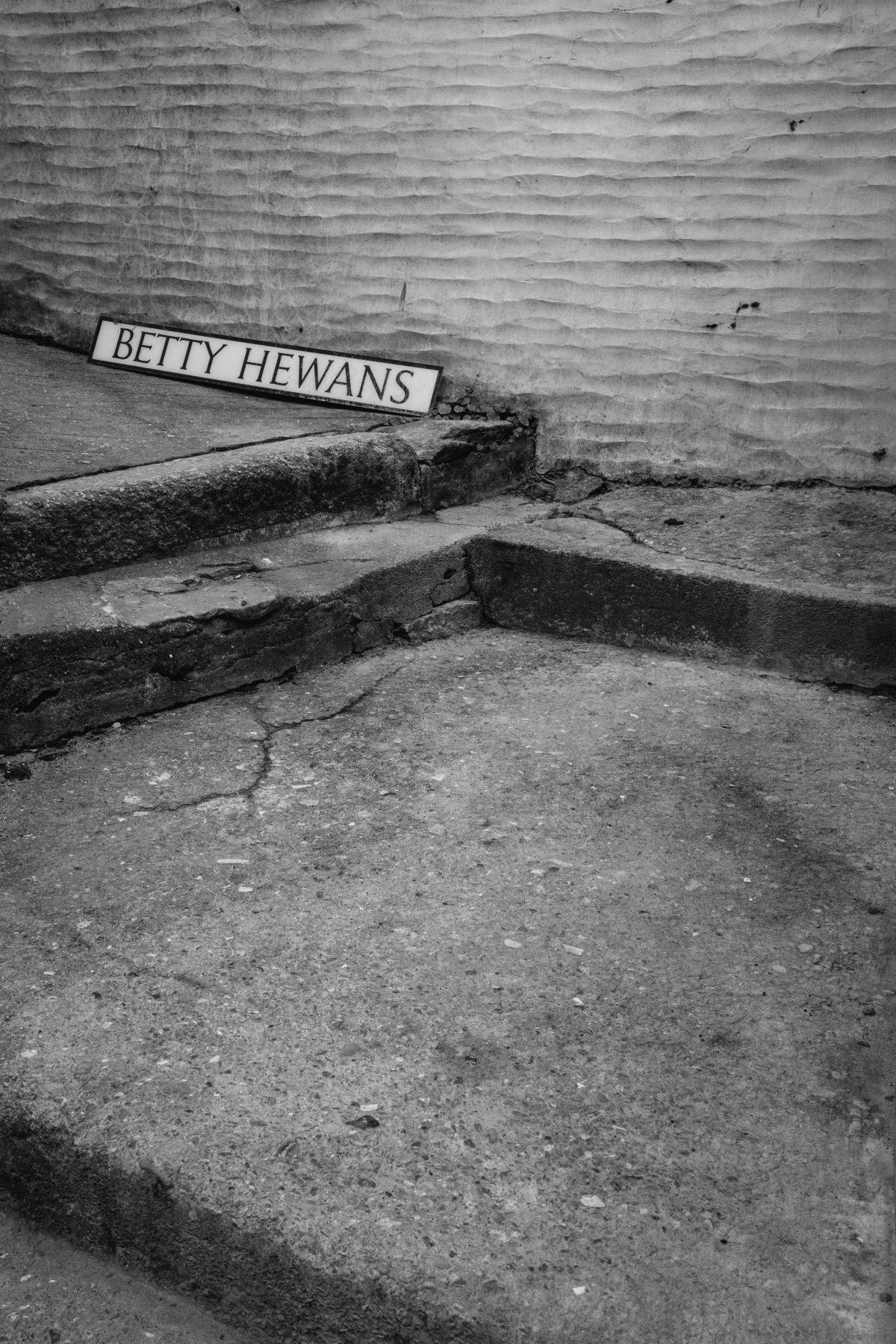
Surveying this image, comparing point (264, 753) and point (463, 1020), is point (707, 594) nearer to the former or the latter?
point (264, 753)

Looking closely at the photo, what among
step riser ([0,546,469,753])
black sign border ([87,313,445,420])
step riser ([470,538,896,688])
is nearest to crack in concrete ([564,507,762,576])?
step riser ([470,538,896,688])

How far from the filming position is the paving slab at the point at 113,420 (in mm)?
3205

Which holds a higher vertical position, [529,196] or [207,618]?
[529,196]

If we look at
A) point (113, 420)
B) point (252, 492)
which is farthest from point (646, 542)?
point (113, 420)

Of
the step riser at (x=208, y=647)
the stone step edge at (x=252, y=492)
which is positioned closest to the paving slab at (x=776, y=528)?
the stone step edge at (x=252, y=492)

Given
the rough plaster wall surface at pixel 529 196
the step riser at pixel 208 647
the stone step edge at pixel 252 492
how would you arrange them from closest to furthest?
the step riser at pixel 208 647 < the stone step edge at pixel 252 492 < the rough plaster wall surface at pixel 529 196

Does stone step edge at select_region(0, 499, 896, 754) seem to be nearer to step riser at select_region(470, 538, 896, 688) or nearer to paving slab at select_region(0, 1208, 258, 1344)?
step riser at select_region(470, 538, 896, 688)

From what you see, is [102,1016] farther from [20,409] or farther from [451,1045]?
[20,409]

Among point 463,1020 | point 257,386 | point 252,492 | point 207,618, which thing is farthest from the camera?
point 257,386

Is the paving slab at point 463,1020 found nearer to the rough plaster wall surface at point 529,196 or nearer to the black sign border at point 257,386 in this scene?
the rough plaster wall surface at point 529,196

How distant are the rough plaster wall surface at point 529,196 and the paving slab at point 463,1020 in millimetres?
1428

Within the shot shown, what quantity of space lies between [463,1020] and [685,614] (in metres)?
1.69

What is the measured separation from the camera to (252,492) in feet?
10.6

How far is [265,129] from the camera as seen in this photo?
428 centimetres
